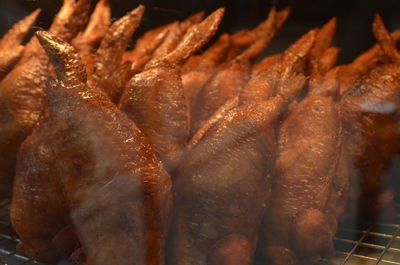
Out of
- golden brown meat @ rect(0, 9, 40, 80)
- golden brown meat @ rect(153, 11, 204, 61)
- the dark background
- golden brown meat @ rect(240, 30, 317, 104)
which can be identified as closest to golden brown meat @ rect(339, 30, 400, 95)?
the dark background

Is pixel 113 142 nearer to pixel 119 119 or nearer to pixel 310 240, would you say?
pixel 119 119

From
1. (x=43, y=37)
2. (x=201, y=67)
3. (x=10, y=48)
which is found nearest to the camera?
(x=43, y=37)

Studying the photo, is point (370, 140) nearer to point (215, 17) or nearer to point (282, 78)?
point (282, 78)

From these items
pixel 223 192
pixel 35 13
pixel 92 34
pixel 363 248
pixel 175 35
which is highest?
pixel 35 13

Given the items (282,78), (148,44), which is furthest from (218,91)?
(148,44)

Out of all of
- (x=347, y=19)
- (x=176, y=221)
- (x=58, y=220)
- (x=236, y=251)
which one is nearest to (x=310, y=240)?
(x=236, y=251)

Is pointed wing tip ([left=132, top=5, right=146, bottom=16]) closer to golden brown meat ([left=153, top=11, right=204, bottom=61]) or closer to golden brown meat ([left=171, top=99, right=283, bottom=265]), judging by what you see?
golden brown meat ([left=153, top=11, right=204, bottom=61])
